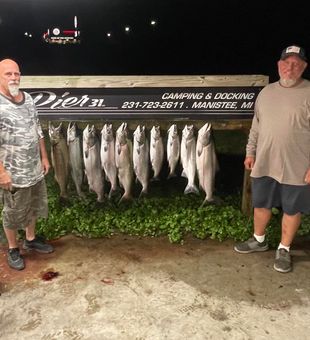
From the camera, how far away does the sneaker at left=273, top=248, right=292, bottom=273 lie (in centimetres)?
420

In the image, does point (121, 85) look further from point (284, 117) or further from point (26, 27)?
point (26, 27)

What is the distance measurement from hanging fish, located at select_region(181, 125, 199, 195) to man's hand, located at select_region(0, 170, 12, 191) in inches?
75.7

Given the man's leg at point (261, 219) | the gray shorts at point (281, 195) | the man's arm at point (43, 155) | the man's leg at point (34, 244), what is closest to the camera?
the gray shorts at point (281, 195)

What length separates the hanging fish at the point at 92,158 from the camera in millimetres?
4594

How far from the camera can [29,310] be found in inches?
142

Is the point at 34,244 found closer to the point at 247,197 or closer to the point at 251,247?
the point at 251,247

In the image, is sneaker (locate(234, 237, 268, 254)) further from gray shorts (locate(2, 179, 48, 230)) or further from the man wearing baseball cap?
gray shorts (locate(2, 179, 48, 230))

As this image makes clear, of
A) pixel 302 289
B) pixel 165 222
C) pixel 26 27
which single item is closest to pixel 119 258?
pixel 165 222

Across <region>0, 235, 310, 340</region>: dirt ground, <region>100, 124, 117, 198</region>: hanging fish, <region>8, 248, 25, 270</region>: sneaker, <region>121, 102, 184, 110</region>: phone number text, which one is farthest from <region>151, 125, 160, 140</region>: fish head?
<region>8, 248, 25, 270</region>: sneaker

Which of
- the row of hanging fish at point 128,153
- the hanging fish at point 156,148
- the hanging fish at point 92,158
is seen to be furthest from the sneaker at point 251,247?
the hanging fish at point 92,158

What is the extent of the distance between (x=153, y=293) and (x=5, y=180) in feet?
5.87

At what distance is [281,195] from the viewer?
4227mm

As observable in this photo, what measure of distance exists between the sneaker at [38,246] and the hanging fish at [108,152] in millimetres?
1061

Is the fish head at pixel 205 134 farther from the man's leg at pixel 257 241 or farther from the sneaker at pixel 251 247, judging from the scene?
the sneaker at pixel 251 247
